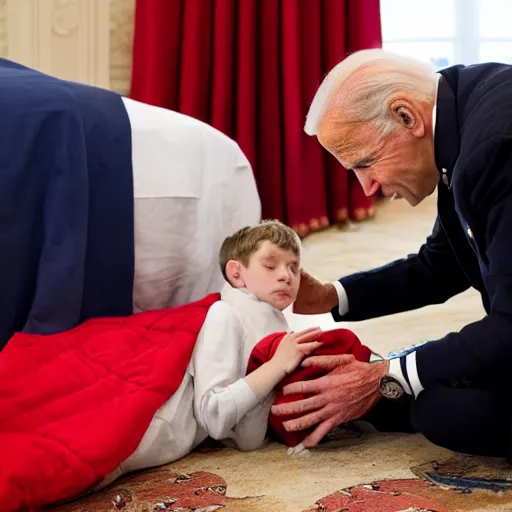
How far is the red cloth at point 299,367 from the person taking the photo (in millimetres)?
1562

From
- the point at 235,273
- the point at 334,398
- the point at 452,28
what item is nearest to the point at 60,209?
the point at 235,273

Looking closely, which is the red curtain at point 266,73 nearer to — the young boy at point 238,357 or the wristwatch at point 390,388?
the young boy at point 238,357

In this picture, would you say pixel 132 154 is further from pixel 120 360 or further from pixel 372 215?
pixel 372 215

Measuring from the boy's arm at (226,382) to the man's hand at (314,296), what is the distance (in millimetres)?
326

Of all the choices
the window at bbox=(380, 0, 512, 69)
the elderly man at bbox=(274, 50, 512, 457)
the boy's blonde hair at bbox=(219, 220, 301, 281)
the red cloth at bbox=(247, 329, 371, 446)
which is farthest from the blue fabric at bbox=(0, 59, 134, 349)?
the window at bbox=(380, 0, 512, 69)

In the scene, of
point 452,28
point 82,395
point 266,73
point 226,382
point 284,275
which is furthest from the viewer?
point 452,28

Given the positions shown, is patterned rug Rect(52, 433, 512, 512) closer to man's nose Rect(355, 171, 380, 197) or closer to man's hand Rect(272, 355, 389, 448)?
man's hand Rect(272, 355, 389, 448)

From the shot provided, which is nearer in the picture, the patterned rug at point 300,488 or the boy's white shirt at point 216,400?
the patterned rug at point 300,488

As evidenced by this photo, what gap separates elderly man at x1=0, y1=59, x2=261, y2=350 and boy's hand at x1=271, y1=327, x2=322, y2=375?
301mm

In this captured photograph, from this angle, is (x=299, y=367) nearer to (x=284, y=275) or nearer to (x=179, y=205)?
(x=284, y=275)

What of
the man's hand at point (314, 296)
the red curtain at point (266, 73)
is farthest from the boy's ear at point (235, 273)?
the red curtain at point (266, 73)

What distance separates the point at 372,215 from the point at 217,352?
4.85 ft

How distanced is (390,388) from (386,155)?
407mm

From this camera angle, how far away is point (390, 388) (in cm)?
149
